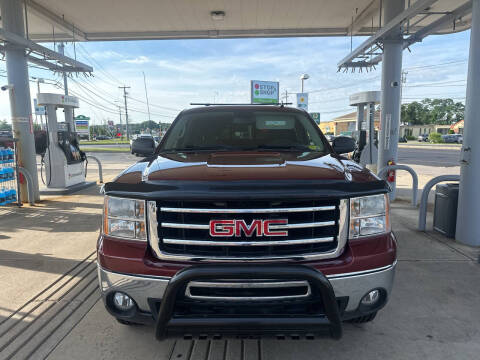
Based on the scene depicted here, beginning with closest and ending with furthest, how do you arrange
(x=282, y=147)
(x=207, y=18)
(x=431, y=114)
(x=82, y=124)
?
(x=282, y=147)
(x=207, y=18)
(x=82, y=124)
(x=431, y=114)

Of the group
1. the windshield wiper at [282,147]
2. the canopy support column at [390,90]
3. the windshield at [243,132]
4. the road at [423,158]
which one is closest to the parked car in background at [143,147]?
the windshield at [243,132]

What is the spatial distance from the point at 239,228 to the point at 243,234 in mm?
46

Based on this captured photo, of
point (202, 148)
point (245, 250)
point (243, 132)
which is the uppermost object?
point (243, 132)

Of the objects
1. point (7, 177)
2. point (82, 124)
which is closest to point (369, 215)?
point (7, 177)

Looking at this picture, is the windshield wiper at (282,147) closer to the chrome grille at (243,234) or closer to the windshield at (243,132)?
the windshield at (243,132)

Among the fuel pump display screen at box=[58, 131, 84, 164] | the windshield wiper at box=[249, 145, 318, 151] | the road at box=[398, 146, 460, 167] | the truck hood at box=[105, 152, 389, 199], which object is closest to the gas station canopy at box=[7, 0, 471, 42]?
the fuel pump display screen at box=[58, 131, 84, 164]

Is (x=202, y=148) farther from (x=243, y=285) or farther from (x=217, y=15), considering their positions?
(x=217, y=15)

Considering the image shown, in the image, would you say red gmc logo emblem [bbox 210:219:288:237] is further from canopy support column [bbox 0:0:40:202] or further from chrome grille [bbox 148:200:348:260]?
canopy support column [bbox 0:0:40:202]

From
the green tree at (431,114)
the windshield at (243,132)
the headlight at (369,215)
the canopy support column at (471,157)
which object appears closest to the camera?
the headlight at (369,215)

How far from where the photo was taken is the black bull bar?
1.83 meters

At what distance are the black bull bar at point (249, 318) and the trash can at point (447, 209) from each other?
155 inches

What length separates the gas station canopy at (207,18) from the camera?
771cm

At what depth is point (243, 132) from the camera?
133 inches

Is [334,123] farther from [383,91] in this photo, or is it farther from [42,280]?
[42,280]
